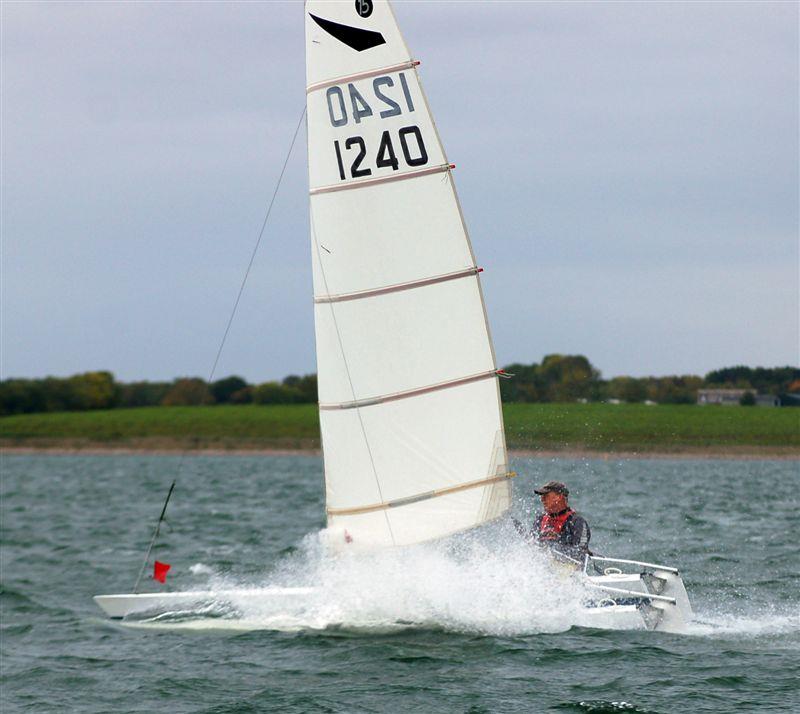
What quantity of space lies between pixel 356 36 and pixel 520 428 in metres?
46.7

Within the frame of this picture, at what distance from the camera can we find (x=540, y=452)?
5984cm

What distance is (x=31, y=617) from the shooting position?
16.6 metres

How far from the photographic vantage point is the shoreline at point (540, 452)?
57500 mm

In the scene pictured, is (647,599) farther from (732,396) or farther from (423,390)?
(732,396)

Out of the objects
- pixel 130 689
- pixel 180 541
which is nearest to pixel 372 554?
pixel 130 689

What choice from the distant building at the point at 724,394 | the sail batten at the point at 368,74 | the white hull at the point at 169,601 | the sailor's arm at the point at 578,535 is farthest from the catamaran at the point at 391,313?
the distant building at the point at 724,394

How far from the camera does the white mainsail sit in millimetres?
13562

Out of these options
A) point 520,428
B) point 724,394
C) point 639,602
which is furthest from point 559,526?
point 520,428

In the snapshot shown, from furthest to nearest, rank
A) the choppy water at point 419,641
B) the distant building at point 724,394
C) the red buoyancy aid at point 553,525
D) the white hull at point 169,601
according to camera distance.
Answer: the distant building at point 724,394 → the white hull at point 169,601 → the red buoyancy aid at point 553,525 → the choppy water at point 419,641

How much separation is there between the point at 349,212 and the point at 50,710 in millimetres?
5928

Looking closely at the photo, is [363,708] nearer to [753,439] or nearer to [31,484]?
[31,484]

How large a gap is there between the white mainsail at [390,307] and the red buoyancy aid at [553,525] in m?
0.53

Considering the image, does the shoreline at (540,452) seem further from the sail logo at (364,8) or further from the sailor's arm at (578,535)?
the sail logo at (364,8)

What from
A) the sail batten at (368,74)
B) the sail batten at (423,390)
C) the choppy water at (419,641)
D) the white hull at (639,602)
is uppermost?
the sail batten at (368,74)
